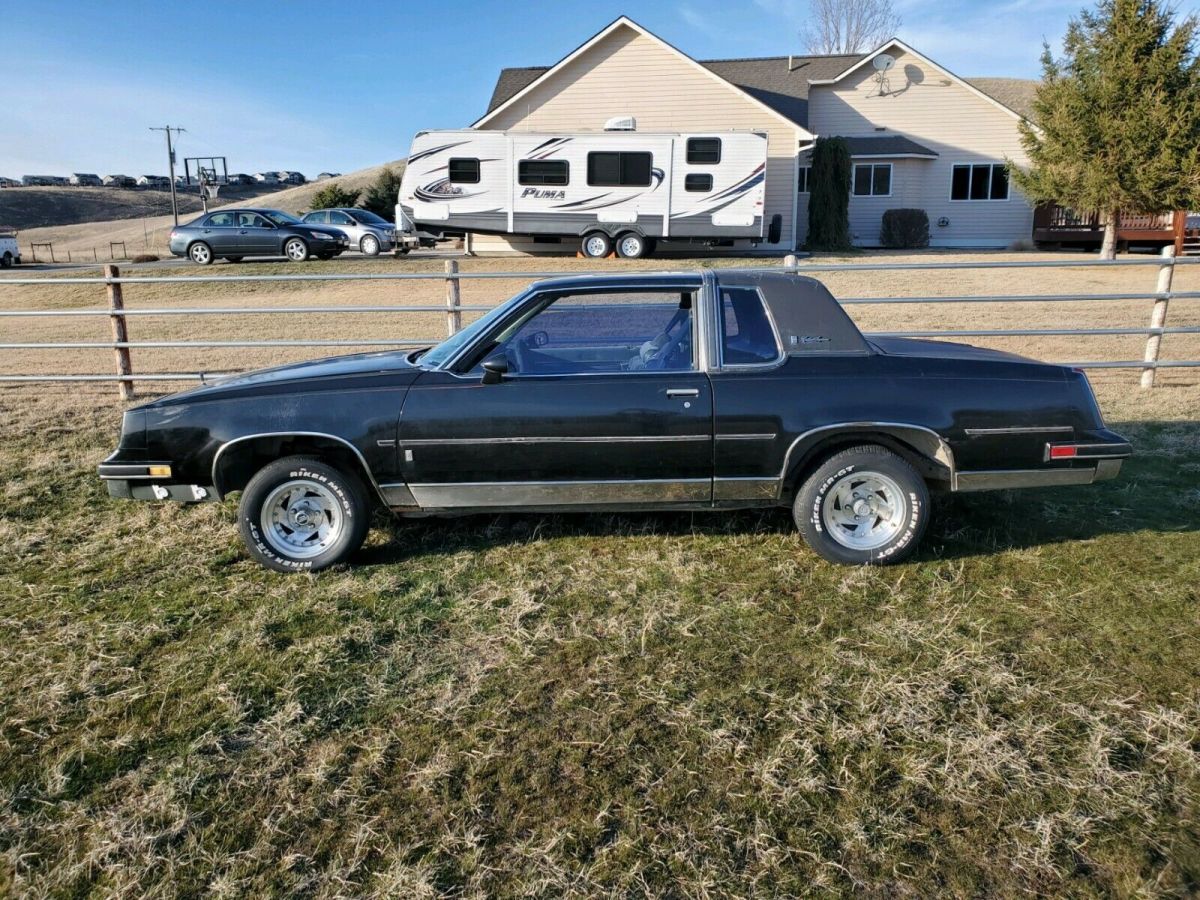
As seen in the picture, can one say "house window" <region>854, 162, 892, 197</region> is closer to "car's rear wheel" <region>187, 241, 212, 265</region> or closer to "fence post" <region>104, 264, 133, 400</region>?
"car's rear wheel" <region>187, 241, 212, 265</region>

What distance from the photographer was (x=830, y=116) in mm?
29484

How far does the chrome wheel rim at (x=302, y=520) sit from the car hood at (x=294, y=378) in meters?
0.53

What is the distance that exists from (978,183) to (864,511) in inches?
1103

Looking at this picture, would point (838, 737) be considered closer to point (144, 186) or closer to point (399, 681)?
point (399, 681)

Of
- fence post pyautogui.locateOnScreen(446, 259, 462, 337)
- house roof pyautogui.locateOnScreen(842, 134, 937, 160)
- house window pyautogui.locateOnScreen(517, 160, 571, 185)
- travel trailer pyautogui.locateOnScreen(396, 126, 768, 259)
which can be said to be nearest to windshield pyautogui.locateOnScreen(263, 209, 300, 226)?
travel trailer pyautogui.locateOnScreen(396, 126, 768, 259)

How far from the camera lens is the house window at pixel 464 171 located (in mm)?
22188

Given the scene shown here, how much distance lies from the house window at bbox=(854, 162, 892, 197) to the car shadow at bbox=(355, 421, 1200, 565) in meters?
24.5

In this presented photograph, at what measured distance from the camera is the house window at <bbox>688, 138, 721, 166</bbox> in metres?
21.9

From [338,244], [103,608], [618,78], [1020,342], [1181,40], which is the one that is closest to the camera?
[103,608]

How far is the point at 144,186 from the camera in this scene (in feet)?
307

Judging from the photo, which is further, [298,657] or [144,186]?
[144,186]

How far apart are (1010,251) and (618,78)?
13.6 m

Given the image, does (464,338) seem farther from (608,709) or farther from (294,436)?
(608,709)

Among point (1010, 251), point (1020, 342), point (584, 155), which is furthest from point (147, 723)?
point (1010, 251)
